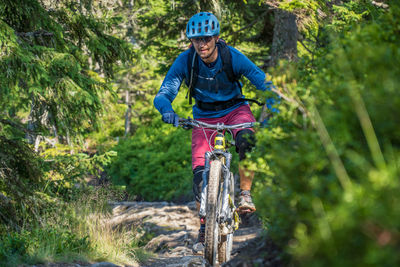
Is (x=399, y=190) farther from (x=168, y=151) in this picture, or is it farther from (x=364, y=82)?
(x=168, y=151)

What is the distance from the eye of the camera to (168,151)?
56.0 ft

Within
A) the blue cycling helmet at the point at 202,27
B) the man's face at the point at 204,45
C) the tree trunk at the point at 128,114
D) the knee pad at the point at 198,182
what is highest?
the blue cycling helmet at the point at 202,27

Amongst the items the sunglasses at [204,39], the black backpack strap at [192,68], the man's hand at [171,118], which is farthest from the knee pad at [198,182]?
the sunglasses at [204,39]

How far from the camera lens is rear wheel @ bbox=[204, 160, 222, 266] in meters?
4.04

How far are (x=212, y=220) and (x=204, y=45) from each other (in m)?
1.94

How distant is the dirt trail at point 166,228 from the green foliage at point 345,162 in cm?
471

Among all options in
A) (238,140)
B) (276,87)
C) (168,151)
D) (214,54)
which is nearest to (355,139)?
(276,87)

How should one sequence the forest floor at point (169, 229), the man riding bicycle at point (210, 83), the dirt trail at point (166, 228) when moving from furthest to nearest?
1. the dirt trail at point (166, 228)
2. the forest floor at point (169, 229)
3. the man riding bicycle at point (210, 83)

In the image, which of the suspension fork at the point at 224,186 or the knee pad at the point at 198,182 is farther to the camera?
the knee pad at the point at 198,182

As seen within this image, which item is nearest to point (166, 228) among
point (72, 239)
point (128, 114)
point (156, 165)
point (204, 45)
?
point (72, 239)

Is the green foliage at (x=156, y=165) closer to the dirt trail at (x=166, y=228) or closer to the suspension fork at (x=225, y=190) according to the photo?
the dirt trail at (x=166, y=228)

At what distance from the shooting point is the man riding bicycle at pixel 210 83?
15.6 ft

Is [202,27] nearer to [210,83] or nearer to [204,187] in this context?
[210,83]

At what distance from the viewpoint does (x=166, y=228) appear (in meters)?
9.89
